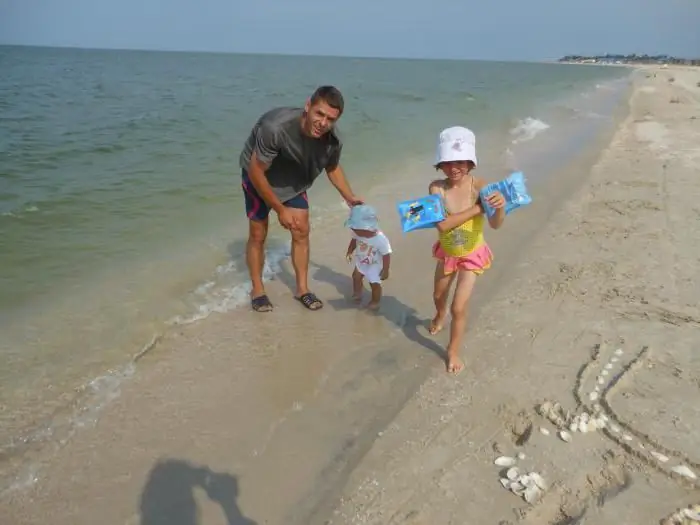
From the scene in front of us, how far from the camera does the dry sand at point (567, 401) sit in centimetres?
238

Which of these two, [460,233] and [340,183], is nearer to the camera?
[460,233]

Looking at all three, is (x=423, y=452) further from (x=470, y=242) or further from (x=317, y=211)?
(x=317, y=211)

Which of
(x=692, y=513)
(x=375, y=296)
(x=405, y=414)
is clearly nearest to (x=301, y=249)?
(x=375, y=296)

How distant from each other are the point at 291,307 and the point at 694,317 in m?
2.99

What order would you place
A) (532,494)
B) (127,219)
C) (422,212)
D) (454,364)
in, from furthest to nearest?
(127,219) < (454,364) < (422,212) < (532,494)

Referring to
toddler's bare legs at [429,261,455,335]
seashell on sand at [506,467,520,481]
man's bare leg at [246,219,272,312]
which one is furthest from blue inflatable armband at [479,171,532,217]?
man's bare leg at [246,219,272,312]

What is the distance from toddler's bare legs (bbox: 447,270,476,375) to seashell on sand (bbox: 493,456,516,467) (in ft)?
2.80

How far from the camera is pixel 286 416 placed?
3.16 m

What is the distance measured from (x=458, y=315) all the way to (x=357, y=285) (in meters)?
1.28

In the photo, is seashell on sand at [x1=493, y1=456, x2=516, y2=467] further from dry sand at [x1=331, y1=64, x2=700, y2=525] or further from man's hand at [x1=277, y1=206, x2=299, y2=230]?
man's hand at [x1=277, y1=206, x2=299, y2=230]

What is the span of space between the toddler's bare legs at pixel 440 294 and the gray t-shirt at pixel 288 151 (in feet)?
3.85

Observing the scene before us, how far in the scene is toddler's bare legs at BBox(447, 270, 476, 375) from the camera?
3465 mm

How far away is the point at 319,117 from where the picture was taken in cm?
365

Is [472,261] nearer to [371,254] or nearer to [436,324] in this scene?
[436,324]
